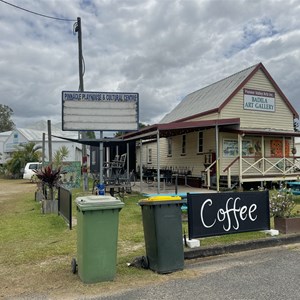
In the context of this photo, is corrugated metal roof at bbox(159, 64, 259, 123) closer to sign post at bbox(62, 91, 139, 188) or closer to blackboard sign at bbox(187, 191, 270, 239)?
sign post at bbox(62, 91, 139, 188)

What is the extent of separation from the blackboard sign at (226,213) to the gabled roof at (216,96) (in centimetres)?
1159

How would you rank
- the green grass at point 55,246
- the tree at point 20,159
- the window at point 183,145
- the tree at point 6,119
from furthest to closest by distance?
the tree at point 6,119, the tree at point 20,159, the window at point 183,145, the green grass at point 55,246

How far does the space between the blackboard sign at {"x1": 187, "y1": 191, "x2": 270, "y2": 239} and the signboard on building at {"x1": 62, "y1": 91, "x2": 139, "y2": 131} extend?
7.93 m

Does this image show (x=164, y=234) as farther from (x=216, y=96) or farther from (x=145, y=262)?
(x=216, y=96)

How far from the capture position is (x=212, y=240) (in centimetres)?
727

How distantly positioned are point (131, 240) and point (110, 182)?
24.6 ft

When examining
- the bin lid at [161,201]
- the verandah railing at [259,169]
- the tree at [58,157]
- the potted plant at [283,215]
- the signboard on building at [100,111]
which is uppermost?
the signboard on building at [100,111]

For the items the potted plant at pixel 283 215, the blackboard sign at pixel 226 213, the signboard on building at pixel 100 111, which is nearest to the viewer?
the blackboard sign at pixel 226 213

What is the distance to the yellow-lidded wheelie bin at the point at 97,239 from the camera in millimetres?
4926

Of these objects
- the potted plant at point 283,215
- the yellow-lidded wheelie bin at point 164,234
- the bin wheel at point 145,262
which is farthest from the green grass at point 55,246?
the potted plant at point 283,215

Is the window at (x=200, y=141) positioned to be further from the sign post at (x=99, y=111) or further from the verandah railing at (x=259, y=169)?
the sign post at (x=99, y=111)

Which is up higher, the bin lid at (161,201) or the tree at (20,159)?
the tree at (20,159)

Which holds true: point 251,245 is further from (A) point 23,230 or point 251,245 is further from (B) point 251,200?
(A) point 23,230

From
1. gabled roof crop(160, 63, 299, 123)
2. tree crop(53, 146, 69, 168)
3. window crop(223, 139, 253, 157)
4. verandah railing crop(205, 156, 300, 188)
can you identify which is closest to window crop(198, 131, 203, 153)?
gabled roof crop(160, 63, 299, 123)
